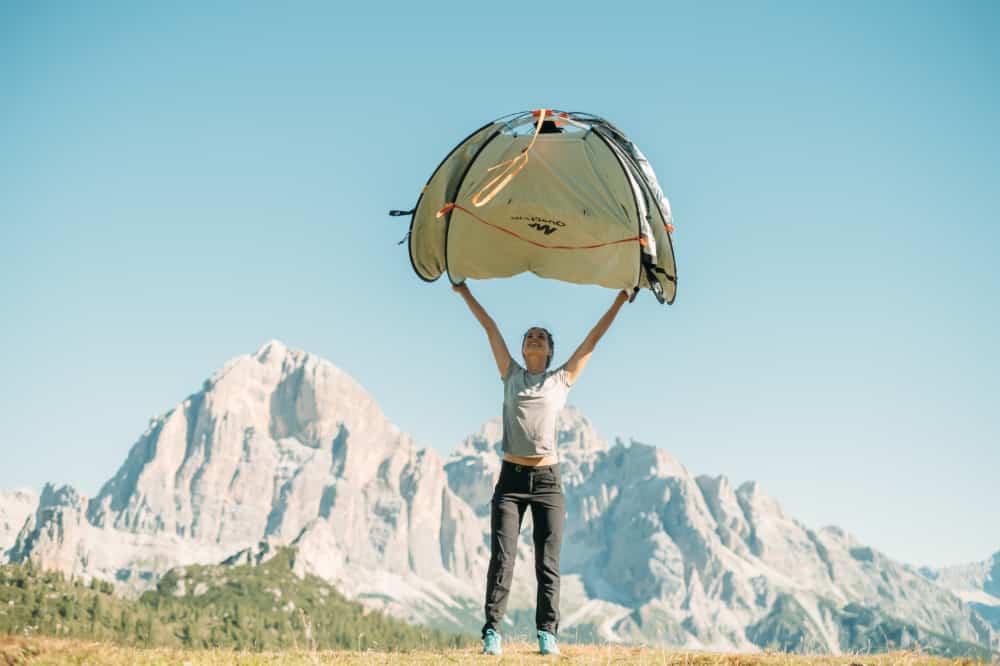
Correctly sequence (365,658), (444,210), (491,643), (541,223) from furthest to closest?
(541,223) → (444,210) → (491,643) → (365,658)

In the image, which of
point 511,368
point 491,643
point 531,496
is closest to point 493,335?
point 511,368

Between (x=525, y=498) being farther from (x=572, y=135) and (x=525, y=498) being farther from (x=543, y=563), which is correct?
(x=572, y=135)

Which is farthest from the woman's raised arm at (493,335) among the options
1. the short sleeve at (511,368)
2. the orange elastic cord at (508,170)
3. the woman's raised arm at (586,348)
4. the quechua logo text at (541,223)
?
the quechua logo text at (541,223)

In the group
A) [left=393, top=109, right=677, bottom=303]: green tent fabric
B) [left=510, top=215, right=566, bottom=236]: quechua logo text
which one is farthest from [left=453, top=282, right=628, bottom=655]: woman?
[left=510, top=215, right=566, bottom=236]: quechua logo text

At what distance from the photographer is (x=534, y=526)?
1281 centimetres

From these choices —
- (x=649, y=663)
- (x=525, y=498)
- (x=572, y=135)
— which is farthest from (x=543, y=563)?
(x=572, y=135)

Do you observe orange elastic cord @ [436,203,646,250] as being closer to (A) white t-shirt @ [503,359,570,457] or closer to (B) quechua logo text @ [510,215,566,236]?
(B) quechua logo text @ [510,215,566,236]

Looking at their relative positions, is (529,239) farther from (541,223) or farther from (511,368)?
(511,368)

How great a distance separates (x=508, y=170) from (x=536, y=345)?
3.84 metres

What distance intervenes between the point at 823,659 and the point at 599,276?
6789mm

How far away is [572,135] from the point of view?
16797mm

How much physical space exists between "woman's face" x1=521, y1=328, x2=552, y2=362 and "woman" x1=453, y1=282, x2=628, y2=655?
0.25 meters

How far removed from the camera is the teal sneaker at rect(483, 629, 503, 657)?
12.3 meters

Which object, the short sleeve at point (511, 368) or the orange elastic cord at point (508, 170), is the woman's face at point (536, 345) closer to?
the short sleeve at point (511, 368)
